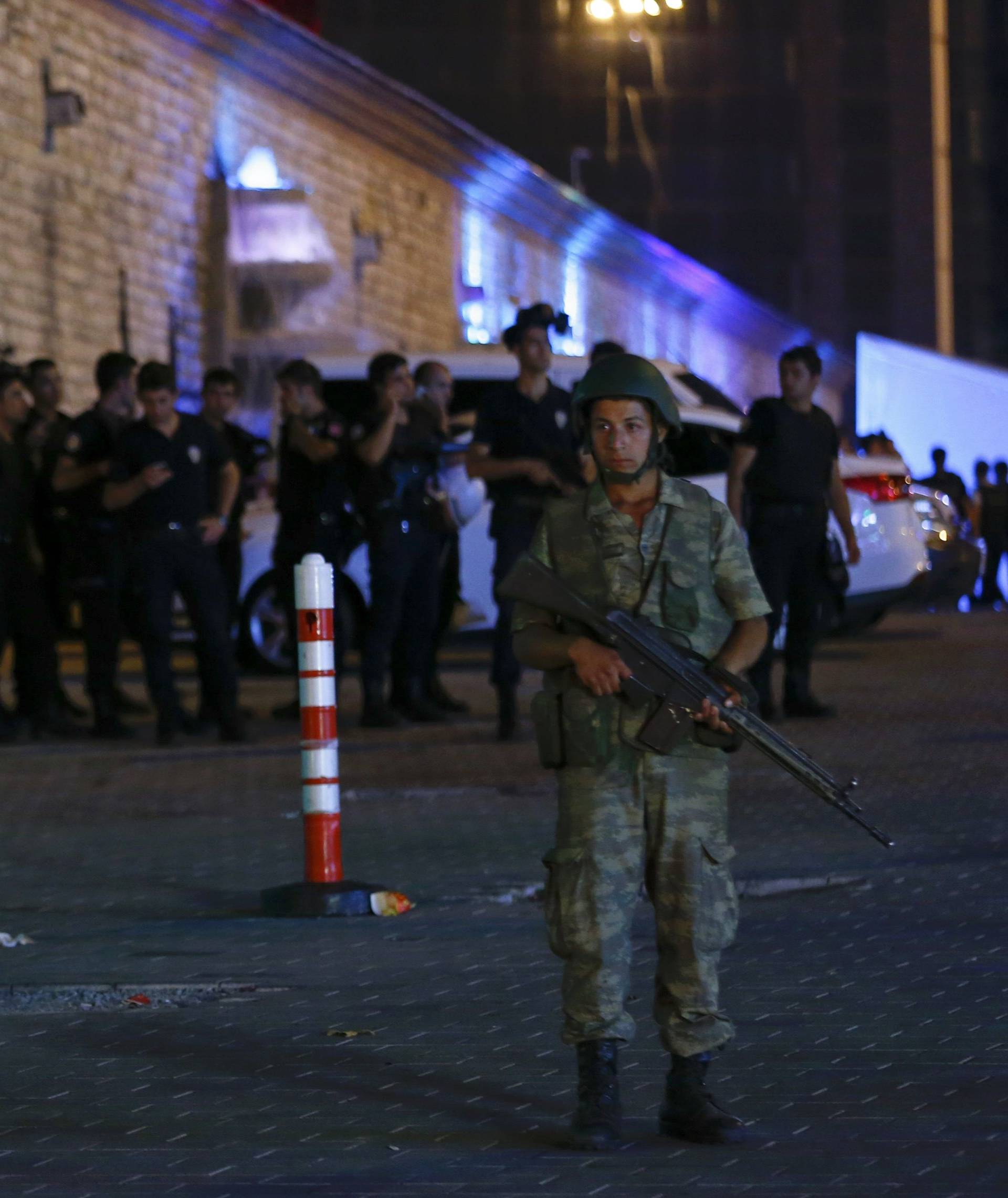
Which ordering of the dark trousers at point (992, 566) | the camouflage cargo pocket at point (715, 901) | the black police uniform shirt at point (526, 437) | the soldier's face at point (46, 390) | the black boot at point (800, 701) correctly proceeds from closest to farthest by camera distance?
the camouflage cargo pocket at point (715, 901)
the black police uniform shirt at point (526, 437)
the black boot at point (800, 701)
the soldier's face at point (46, 390)
the dark trousers at point (992, 566)

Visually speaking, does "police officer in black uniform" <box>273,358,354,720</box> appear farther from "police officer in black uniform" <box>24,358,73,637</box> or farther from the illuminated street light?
the illuminated street light

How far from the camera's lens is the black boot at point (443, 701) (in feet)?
49.4

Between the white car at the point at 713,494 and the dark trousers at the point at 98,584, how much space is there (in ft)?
11.6

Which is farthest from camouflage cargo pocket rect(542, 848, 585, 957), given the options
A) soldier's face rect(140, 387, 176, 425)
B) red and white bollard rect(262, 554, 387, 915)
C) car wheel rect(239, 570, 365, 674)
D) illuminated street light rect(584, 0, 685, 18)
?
illuminated street light rect(584, 0, 685, 18)

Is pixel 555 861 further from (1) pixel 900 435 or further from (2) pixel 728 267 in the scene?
(2) pixel 728 267

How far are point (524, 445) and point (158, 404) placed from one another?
1805mm

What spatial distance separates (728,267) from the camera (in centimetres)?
8050

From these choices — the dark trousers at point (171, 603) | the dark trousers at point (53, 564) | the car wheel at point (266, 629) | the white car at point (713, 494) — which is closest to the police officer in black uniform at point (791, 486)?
the dark trousers at point (171, 603)

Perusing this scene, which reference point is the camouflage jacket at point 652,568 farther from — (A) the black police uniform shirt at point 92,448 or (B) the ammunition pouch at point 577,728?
(A) the black police uniform shirt at point 92,448

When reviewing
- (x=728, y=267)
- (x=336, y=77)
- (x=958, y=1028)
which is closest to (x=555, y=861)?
(x=958, y=1028)

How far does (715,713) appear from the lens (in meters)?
5.09

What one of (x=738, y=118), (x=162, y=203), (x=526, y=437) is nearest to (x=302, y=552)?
(x=526, y=437)

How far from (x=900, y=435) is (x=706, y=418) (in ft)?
65.8

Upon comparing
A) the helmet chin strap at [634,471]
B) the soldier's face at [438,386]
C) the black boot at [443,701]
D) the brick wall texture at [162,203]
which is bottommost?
the black boot at [443,701]
